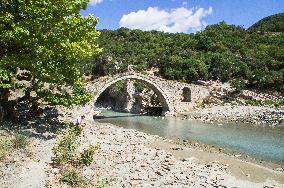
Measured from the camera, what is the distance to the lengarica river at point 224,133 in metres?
31.4

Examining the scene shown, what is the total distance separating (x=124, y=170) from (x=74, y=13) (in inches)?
415

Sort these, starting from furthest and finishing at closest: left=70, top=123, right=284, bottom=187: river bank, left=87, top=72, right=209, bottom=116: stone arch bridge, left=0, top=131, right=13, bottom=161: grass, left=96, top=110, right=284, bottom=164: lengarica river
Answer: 1. left=87, top=72, right=209, bottom=116: stone arch bridge
2. left=96, top=110, right=284, bottom=164: lengarica river
3. left=70, top=123, right=284, bottom=187: river bank
4. left=0, top=131, right=13, bottom=161: grass

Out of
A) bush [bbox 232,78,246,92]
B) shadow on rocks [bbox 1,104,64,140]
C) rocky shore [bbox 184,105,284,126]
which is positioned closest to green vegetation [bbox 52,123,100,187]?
shadow on rocks [bbox 1,104,64,140]

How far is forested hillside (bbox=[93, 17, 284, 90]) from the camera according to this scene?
72.7 meters

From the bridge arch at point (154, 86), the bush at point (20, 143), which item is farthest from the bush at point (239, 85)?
the bush at point (20, 143)

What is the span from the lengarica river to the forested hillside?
21.7m

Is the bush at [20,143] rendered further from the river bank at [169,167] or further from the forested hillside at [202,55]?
the forested hillside at [202,55]

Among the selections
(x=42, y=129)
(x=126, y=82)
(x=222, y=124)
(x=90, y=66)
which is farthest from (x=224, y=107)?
(x=42, y=129)

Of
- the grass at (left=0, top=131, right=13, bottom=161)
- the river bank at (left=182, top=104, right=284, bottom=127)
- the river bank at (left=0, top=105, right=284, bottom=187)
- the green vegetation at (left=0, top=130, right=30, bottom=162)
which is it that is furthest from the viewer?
the river bank at (left=182, top=104, right=284, bottom=127)

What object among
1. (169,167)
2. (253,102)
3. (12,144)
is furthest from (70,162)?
(253,102)

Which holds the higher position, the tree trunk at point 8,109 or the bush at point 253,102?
the bush at point 253,102

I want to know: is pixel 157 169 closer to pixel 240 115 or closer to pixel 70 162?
pixel 70 162

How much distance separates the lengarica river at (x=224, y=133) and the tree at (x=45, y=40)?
13.9 m

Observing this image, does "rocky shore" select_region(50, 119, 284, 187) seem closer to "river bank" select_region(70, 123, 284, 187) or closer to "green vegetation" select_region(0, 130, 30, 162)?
"river bank" select_region(70, 123, 284, 187)
